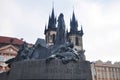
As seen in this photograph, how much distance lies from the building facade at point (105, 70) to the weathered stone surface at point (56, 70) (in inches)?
1743

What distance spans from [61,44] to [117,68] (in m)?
49.4

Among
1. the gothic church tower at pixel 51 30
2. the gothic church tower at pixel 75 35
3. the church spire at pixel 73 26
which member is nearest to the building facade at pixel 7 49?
the gothic church tower at pixel 51 30

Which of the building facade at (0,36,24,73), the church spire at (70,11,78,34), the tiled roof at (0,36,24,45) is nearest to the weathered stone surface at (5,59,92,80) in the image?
the building facade at (0,36,24,73)

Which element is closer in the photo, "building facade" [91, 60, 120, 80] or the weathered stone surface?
the weathered stone surface

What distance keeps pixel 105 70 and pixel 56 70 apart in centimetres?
4793

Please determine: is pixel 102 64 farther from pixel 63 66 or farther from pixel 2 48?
pixel 63 66

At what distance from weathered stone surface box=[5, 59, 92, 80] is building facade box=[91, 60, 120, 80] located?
44.3 metres

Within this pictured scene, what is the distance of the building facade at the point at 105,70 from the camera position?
53.7 metres

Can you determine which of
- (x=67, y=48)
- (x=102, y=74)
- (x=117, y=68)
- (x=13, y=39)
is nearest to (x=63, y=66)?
(x=67, y=48)

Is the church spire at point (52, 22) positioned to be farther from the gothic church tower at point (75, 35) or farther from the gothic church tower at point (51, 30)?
the gothic church tower at point (75, 35)

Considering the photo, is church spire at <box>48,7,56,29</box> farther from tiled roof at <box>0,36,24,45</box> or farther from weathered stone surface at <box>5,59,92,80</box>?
weathered stone surface at <box>5,59,92,80</box>

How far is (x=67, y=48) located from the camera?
10727 millimetres

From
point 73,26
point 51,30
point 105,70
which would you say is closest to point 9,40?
point 51,30

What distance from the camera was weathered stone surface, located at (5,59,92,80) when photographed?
31.6 ft
